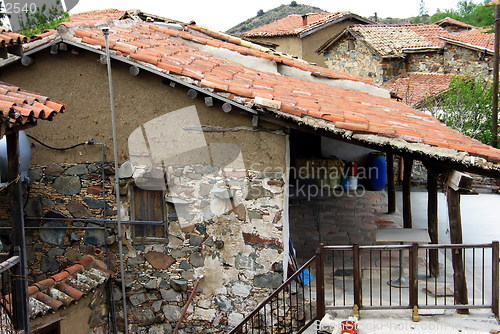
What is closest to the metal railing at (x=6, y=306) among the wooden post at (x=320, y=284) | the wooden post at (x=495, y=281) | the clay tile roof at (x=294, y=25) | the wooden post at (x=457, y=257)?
the wooden post at (x=320, y=284)

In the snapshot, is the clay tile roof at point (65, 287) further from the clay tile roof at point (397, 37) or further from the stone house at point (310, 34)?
the stone house at point (310, 34)

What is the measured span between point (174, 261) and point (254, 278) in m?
1.07

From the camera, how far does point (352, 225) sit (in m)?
10.6

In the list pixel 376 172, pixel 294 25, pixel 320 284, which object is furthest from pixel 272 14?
pixel 320 284

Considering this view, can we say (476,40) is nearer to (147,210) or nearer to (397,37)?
(397,37)

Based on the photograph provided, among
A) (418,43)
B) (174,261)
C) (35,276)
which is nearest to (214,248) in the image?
(174,261)

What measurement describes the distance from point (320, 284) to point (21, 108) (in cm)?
377

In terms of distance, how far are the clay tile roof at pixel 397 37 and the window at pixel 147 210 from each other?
19255 mm

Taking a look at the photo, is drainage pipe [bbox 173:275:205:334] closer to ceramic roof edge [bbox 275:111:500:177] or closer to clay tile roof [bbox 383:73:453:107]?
ceramic roof edge [bbox 275:111:500:177]

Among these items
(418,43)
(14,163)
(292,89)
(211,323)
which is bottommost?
(211,323)

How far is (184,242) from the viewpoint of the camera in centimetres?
751

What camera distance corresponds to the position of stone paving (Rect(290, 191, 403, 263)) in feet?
31.7

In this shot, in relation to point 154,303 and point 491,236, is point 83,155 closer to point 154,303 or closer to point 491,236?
point 154,303

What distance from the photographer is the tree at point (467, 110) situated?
64.1 ft
